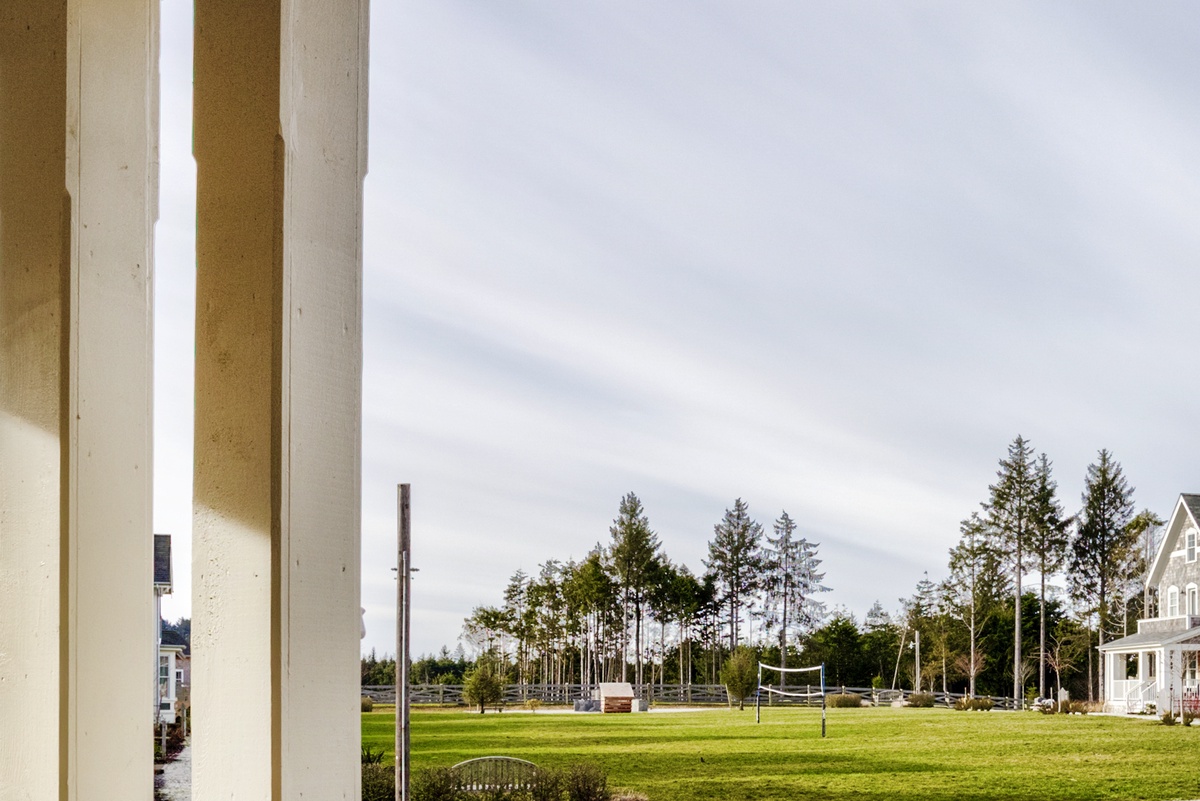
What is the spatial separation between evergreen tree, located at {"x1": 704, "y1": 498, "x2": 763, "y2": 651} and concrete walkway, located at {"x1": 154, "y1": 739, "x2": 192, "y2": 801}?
34.0 m

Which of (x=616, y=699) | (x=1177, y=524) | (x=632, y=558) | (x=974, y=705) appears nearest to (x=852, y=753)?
(x=616, y=699)

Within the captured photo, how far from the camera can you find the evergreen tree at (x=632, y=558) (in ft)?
→ 127

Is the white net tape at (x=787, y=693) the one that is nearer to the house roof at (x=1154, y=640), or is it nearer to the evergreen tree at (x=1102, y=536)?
the house roof at (x=1154, y=640)

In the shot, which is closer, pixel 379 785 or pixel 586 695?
pixel 379 785

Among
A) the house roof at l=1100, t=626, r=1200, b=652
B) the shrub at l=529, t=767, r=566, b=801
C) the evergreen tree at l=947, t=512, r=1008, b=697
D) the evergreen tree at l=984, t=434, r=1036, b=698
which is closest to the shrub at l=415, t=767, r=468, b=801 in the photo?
the shrub at l=529, t=767, r=566, b=801

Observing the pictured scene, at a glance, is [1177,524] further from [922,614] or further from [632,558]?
[632,558]

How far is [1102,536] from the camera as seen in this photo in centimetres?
3794

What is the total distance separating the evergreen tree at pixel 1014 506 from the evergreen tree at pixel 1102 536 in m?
1.86

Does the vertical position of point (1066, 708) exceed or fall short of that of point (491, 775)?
it falls short

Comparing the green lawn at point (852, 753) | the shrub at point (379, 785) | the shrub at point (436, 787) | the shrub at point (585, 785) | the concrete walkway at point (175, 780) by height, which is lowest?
the green lawn at point (852, 753)

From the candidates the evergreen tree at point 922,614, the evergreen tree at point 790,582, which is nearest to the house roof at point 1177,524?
the evergreen tree at point 922,614

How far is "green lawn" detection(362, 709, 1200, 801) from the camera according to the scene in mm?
11680

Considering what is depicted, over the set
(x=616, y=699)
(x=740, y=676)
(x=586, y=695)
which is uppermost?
(x=740, y=676)

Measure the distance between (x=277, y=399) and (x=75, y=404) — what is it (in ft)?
0.65
